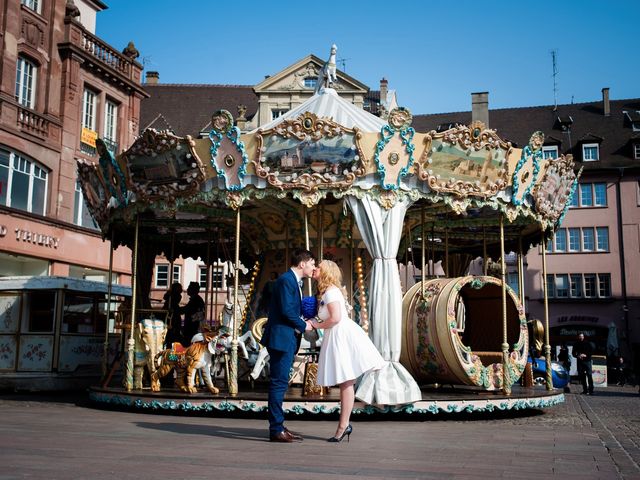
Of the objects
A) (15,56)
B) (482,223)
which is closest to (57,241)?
(15,56)

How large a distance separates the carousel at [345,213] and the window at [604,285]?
2839 cm

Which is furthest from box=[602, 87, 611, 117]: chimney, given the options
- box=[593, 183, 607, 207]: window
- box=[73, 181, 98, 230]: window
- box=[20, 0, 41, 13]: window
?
box=[20, 0, 41, 13]: window

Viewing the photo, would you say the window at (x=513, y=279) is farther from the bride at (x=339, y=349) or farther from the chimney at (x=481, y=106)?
the bride at (x=339, y=349)

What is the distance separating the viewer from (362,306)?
14648 millimetres

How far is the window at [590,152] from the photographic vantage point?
1683 inches

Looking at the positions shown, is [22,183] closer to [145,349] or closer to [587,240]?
[145,349]

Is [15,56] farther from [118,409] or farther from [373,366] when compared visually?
[373,366]

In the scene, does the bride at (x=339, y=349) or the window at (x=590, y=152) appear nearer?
the bride at (x=339, y=349)

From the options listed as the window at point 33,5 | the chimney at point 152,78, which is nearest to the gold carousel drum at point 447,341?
the window at point 33,5

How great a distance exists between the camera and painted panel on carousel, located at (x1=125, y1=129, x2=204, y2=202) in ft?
40.9

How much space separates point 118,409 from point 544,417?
7.40 m

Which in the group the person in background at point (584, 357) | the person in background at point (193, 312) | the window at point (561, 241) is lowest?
the person in background at point (584, 357)

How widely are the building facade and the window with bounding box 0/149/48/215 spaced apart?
35 millimetres

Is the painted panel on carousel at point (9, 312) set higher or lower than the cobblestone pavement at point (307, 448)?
higher
